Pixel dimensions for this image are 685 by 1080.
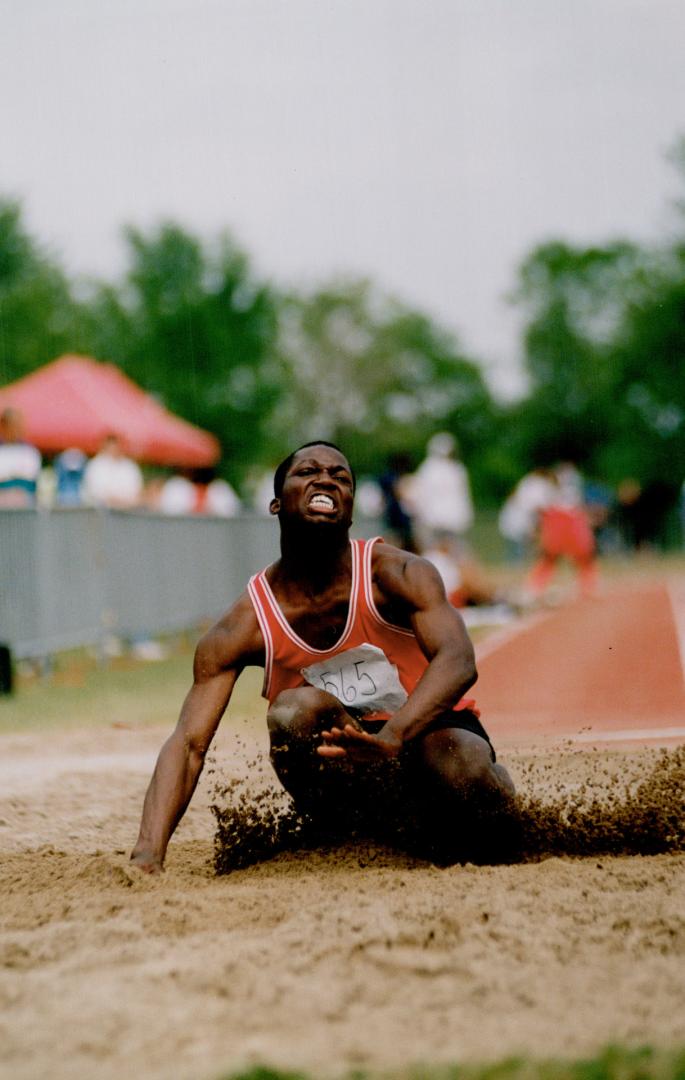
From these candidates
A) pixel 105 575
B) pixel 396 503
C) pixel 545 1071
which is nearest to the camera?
pixel 545 1071

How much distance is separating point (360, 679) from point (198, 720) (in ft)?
1.80

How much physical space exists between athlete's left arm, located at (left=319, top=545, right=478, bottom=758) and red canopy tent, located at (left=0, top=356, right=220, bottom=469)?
49.3 ft

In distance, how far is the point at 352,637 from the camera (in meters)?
5.09

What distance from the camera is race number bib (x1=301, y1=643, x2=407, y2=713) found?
5148 mm

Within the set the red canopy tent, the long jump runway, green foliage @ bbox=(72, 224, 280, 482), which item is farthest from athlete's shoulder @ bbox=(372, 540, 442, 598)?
green foliage @ bbox=(72, 224, 280, 482)

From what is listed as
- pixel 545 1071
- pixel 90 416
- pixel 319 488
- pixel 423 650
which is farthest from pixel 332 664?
pixel 90 416

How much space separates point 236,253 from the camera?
2272 inches

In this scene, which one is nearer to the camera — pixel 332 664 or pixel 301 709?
pixel 301 709

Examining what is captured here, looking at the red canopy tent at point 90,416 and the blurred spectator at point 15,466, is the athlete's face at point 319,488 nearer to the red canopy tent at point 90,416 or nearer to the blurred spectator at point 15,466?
the blurred spectator at point 15,466

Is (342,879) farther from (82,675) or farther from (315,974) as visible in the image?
(82,675)

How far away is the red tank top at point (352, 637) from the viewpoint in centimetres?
506

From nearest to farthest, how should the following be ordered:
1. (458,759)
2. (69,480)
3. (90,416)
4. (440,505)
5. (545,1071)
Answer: (545,1071) → (458,759) → (69,480) → (440,505) → (90,416)

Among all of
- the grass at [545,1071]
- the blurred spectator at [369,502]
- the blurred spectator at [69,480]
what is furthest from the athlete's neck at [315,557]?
the blurred spectator at [369,502]

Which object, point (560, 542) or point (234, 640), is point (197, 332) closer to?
point (560, 542)
